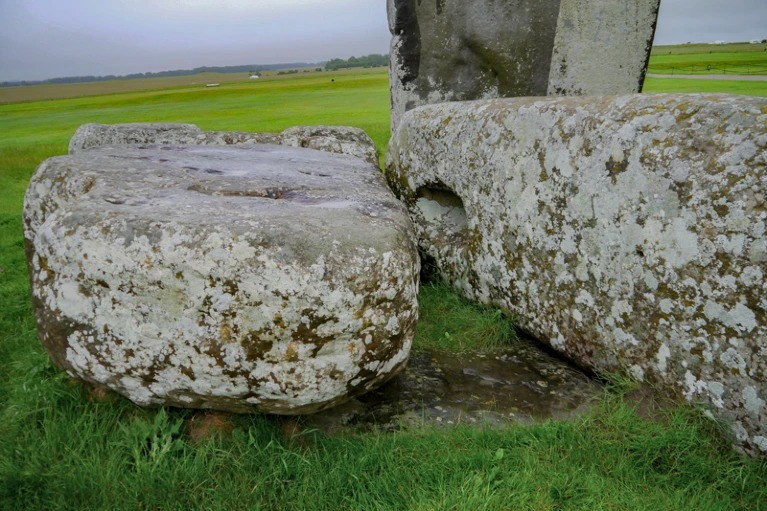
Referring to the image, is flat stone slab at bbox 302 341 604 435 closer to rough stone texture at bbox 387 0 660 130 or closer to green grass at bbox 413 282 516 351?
green grass at bbox 413 282 516 351

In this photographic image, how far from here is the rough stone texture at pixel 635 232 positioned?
2.64 meters

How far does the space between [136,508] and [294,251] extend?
1.37m

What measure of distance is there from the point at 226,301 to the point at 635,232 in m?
2.19

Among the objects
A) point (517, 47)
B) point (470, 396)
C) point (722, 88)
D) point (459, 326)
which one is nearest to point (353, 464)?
point (470, 396)

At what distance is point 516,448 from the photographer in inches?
112

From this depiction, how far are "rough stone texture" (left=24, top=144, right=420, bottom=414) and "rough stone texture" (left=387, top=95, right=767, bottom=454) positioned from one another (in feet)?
3.79

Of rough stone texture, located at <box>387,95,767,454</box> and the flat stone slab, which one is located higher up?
rough stone texture, located at <box>387,95,767,454</box>

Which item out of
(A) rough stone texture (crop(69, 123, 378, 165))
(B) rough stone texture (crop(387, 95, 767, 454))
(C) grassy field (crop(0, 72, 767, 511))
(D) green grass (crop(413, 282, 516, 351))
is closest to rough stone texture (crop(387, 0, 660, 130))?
(A) rough stone texture (crop(69, 123, 378, 165))

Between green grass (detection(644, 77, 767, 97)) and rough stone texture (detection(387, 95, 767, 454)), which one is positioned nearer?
rough stone texture (detection(387, 95, 767, 454))

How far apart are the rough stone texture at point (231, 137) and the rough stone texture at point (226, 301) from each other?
350 centimetres

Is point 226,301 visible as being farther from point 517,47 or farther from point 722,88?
point 722,88

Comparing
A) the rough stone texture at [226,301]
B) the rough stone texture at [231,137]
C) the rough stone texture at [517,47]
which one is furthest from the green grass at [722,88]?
the rough stone texture at [226,301]

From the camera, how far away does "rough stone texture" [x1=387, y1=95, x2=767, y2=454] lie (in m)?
2.64

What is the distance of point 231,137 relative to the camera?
22.5 ft
